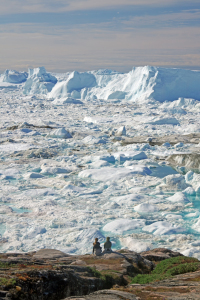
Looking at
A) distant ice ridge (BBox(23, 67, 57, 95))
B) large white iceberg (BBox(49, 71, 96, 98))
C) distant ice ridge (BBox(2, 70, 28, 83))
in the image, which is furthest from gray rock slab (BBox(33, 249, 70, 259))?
distant ice ridge (BBox(2, 70, 28, 83))

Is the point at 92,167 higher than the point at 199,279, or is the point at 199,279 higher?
the point at 199,279

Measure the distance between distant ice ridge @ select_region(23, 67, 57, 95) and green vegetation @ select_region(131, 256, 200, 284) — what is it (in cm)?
6212

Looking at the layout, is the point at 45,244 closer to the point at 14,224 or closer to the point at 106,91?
the point at 14,224

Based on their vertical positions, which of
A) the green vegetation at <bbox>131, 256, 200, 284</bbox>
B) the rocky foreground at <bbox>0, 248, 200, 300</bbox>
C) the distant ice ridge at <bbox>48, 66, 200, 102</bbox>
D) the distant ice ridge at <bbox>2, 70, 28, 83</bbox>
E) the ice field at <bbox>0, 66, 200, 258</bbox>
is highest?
the distant ice ridge at <bbox>2, 70, 28, 83</bbox>

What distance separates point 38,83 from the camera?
225ft

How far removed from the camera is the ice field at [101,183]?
10203 mm

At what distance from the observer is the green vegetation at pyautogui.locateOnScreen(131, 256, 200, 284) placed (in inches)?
245

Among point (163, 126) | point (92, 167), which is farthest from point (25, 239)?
point (163, 126)

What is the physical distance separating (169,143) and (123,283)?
63.7ft

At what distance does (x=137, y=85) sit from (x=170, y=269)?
4798 cm

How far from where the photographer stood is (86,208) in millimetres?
12438

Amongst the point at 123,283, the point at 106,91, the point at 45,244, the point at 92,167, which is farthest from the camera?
the point at 106,91

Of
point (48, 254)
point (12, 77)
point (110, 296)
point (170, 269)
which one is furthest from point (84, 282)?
point (12, 77)

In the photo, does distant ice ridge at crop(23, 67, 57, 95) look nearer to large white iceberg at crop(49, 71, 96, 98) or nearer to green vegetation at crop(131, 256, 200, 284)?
large white iceberg at crop(49, 71, 96, 98)
